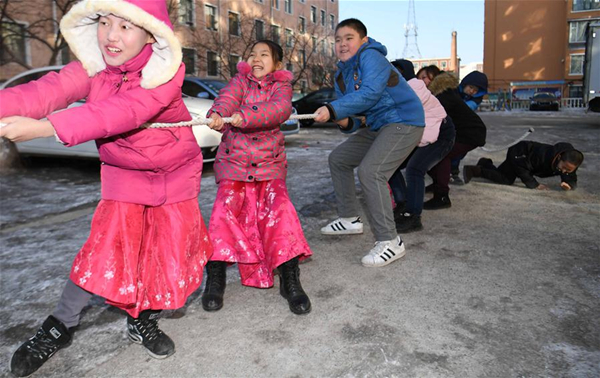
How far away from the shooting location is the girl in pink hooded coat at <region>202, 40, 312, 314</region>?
308 centimetres

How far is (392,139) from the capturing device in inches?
150

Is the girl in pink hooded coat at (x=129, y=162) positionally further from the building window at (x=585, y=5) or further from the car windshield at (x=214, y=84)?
the building window at (x=585, y=5)

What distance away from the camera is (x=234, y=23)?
→ 32.5 metres

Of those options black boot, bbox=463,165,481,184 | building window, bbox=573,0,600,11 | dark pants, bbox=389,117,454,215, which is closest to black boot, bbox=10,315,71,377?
dark pants, bbox=389,117,454,215

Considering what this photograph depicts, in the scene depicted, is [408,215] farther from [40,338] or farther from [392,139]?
[40,338]

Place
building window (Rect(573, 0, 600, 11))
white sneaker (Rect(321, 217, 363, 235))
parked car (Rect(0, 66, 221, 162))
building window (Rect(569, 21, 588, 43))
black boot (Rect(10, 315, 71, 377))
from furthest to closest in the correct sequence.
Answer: building window (Rect(569, 21, 588, 43)) < building window (Rect(573, 0, 600, 11)) < parked car (Rect(0, 66, 221, 162)) < white sneaker (Rect(321, 217, 363, 235)) < black boot (Rect(10, 315, 71, 377))

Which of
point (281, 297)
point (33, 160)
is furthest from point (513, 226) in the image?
point (33, 160)

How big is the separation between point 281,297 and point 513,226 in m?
2.56

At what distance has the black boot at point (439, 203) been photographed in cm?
534

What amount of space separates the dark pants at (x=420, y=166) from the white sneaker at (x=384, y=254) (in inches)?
37.6

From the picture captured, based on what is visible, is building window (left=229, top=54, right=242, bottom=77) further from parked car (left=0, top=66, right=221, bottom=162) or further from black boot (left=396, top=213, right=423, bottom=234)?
black boot (left=396, top=213, right=423, bottom=234)

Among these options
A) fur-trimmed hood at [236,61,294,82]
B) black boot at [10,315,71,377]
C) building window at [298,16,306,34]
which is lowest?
black boot at [10,315,71,377]

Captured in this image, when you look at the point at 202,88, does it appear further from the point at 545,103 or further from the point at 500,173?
the point at 545,103

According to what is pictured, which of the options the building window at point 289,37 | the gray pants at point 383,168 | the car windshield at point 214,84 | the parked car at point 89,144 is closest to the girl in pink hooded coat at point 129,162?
the gray pants at point 383,168
